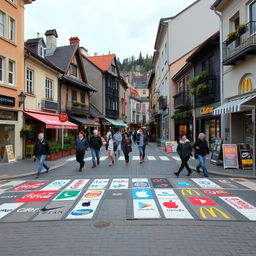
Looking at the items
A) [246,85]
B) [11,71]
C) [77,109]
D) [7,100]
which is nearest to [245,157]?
[246,85]

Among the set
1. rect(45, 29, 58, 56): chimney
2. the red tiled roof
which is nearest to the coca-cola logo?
rect(45, 29, 58, 56): chimney

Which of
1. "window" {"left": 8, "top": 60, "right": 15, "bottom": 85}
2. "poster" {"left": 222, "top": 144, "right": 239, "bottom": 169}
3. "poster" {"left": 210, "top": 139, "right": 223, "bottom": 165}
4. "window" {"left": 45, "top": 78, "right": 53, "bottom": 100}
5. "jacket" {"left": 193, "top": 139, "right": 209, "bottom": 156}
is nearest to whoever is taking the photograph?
"jacket" {"left": 193, "top": 139, "right": 209, "bottom": 156}

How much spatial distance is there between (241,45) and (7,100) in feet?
41.1

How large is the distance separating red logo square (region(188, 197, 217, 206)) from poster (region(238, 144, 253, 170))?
5172 millimetres

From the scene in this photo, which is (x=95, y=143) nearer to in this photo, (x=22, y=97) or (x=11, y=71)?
(x=22, y=97)

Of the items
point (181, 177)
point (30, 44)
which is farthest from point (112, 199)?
point (30, 44)

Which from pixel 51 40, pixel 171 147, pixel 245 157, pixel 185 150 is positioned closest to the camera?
pixel 185 150

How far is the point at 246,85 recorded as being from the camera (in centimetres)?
1127

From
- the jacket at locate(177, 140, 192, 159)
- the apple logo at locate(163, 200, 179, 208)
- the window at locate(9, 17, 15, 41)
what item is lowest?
the apple logo at locate(163, 200, 179, 208)

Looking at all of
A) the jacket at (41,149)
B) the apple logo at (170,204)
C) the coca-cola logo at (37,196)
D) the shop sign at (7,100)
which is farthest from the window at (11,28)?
the apple logo at (170,204)

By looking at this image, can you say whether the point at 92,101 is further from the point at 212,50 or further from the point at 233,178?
the point at 233,178

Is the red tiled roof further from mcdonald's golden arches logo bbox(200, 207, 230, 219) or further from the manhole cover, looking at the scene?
the manhole cover

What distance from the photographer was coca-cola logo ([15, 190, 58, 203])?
6.11 m

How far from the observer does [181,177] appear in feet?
29.0
